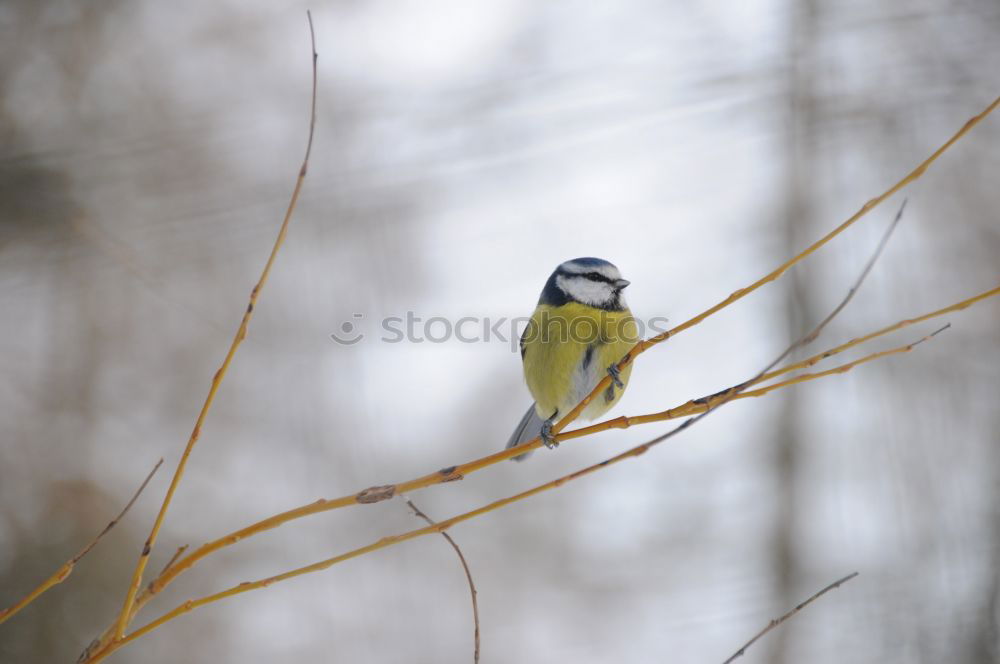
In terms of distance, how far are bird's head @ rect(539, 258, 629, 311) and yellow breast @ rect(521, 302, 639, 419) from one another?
3 cm

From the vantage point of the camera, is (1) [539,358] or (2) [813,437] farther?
(2) [813,437]

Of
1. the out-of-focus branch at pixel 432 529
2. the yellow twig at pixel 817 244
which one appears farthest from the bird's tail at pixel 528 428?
the out-of-focus branch at pixel 432 529

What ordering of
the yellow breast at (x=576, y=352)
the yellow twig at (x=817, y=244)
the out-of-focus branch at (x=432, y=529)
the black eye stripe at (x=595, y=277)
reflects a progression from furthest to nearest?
the black eye stripe at (x=595, y=277) < the yellow breast at (x=576, y=352) < the yellow twig at (x=817, y=244) < the out-of-focus branch at (x=432, y=529)

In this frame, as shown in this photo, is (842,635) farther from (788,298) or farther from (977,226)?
(977,226)

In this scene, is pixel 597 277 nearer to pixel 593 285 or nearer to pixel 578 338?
pixel 593 285

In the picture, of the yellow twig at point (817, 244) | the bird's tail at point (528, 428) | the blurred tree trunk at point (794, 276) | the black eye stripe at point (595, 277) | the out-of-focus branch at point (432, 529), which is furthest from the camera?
the blurred tree trunk at point (794, 276)

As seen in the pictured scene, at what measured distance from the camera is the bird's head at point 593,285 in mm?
2721

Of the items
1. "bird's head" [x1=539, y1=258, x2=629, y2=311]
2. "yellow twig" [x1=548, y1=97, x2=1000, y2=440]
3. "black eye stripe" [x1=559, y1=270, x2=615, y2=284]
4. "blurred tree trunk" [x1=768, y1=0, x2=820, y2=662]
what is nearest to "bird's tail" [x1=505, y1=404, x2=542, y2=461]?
"bird's head" [x1=539, y1=258, x2=629, y2=311]

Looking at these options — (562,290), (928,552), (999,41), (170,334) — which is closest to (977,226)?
(999,41)

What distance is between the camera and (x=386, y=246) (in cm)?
492

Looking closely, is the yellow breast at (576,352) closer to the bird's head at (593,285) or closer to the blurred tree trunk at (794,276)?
Result: the bird's head at (593,285)

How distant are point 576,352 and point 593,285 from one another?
0.28m

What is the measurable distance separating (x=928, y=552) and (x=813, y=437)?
1112 mm

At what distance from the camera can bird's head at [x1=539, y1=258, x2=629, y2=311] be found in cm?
272
